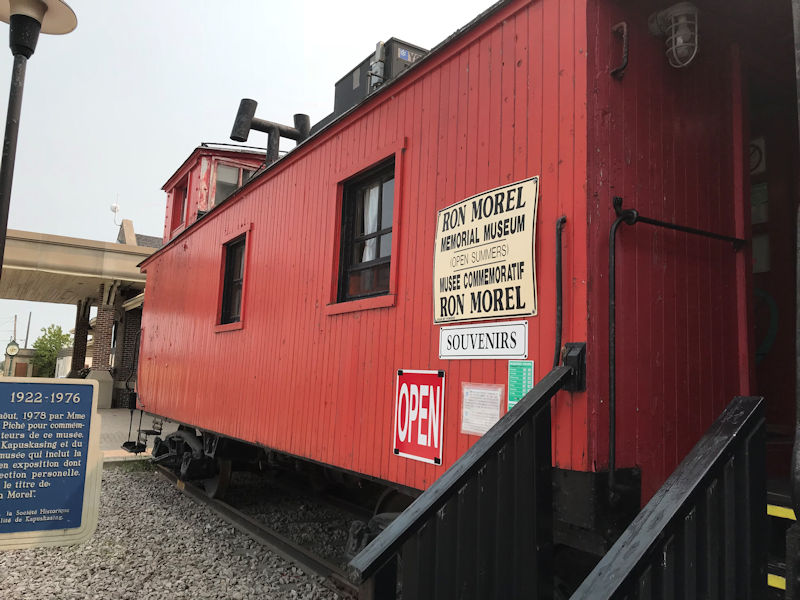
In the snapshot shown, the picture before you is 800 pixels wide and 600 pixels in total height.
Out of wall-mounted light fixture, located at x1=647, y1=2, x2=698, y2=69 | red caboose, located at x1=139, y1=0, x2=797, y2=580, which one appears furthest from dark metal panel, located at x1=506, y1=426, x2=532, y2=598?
wall-mounted light fixture, located at x1=647, y1=2, x2=698, y2=69

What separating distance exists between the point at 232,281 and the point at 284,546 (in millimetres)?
2966

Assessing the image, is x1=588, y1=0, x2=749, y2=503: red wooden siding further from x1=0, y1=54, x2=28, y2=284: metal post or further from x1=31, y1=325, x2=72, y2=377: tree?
x1=31, y1=325, x2=72, y2=377: tree

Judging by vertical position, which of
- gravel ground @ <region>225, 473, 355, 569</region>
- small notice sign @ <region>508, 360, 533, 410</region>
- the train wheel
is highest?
small notice sign @ <region>508, 360, 533, 410</region>

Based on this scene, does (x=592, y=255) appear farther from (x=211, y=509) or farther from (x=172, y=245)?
(x=172, y=245)

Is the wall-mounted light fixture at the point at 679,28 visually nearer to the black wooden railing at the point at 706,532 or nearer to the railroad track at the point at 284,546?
the black wooden railing at the point at 706,532

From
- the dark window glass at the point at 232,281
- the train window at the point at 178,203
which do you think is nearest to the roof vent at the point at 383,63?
the dark window glass at the point at 232,281

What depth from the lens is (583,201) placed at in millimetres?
2430

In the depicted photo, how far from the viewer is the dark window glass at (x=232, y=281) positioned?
21.0ft

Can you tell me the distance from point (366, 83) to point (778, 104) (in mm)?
3581

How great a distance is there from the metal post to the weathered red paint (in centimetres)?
219

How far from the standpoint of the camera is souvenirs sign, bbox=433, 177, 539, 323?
8.86 ft

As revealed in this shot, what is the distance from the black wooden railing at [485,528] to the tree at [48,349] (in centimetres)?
3727

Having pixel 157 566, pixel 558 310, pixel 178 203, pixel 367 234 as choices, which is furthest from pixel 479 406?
pixel 178 203

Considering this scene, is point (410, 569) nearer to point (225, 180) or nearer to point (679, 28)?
point (679, 28)
